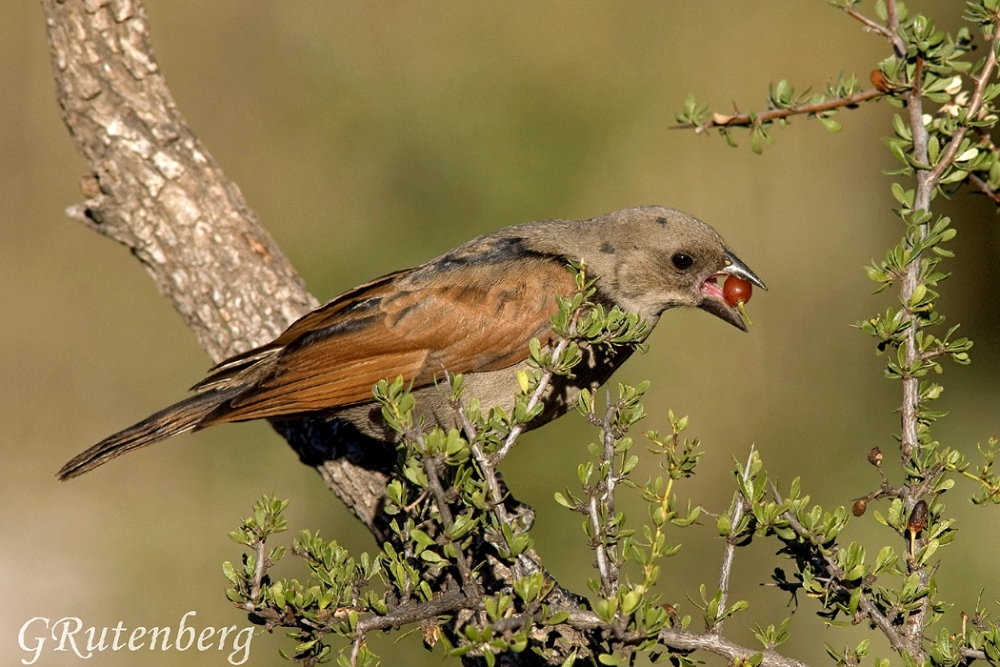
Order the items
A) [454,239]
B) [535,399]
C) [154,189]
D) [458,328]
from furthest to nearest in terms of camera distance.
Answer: [454,239] → [154,189] → [458,328] → [535,399]

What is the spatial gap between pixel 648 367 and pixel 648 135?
164 cm

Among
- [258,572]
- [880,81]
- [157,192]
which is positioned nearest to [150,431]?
[157,192]

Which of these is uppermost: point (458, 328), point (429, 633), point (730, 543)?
point (458, 328)

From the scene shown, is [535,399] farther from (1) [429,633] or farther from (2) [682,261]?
(2) [682,261]

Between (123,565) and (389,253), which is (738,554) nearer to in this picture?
(389,253)

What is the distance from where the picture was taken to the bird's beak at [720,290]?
4145 mm

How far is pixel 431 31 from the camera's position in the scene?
23.0 ft

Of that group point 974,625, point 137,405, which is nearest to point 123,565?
point 137,405

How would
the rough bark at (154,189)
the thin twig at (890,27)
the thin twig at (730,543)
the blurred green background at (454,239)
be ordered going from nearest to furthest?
the thin twig at (730,543) → the thin twig at (890,27) → the rough bark at (154,189) → the blurred green background at (454,239)

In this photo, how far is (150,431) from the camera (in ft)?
13.4

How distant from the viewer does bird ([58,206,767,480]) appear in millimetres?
3961

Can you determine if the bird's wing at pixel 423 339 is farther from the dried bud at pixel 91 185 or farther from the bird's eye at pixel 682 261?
the dried bud at pixel 91 185

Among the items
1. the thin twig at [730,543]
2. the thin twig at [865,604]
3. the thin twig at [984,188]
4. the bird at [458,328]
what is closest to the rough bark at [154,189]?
the bird at [458,328]

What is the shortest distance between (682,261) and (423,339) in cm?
119
